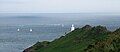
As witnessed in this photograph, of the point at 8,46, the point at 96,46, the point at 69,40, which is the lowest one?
the point at 8,46

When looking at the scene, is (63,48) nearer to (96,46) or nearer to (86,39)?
(86,39)

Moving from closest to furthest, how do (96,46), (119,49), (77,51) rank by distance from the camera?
1. (119,49)
2. (96,46)
3. (77,51)

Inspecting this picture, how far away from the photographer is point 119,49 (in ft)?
148

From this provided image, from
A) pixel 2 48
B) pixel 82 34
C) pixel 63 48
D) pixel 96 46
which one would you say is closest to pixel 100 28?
pixel 82 34

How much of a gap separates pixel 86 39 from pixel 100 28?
561 centimetres

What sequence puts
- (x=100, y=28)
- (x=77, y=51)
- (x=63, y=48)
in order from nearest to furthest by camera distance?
1. (x=77, y=51)
2. (x=63, y=48)
3. (x=100, y=28)

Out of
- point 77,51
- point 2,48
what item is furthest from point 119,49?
point 2,48

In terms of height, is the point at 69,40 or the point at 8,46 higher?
the point at 69,40

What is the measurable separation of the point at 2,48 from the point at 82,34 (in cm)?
3063

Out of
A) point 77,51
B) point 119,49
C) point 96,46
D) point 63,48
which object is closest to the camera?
point 119,49

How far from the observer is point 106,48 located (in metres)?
46.2

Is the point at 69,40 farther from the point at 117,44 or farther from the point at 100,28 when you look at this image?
the point at 117,44

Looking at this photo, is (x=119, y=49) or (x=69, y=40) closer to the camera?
(x=119, y=49)

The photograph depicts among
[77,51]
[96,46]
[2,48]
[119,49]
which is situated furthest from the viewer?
[2,48]
